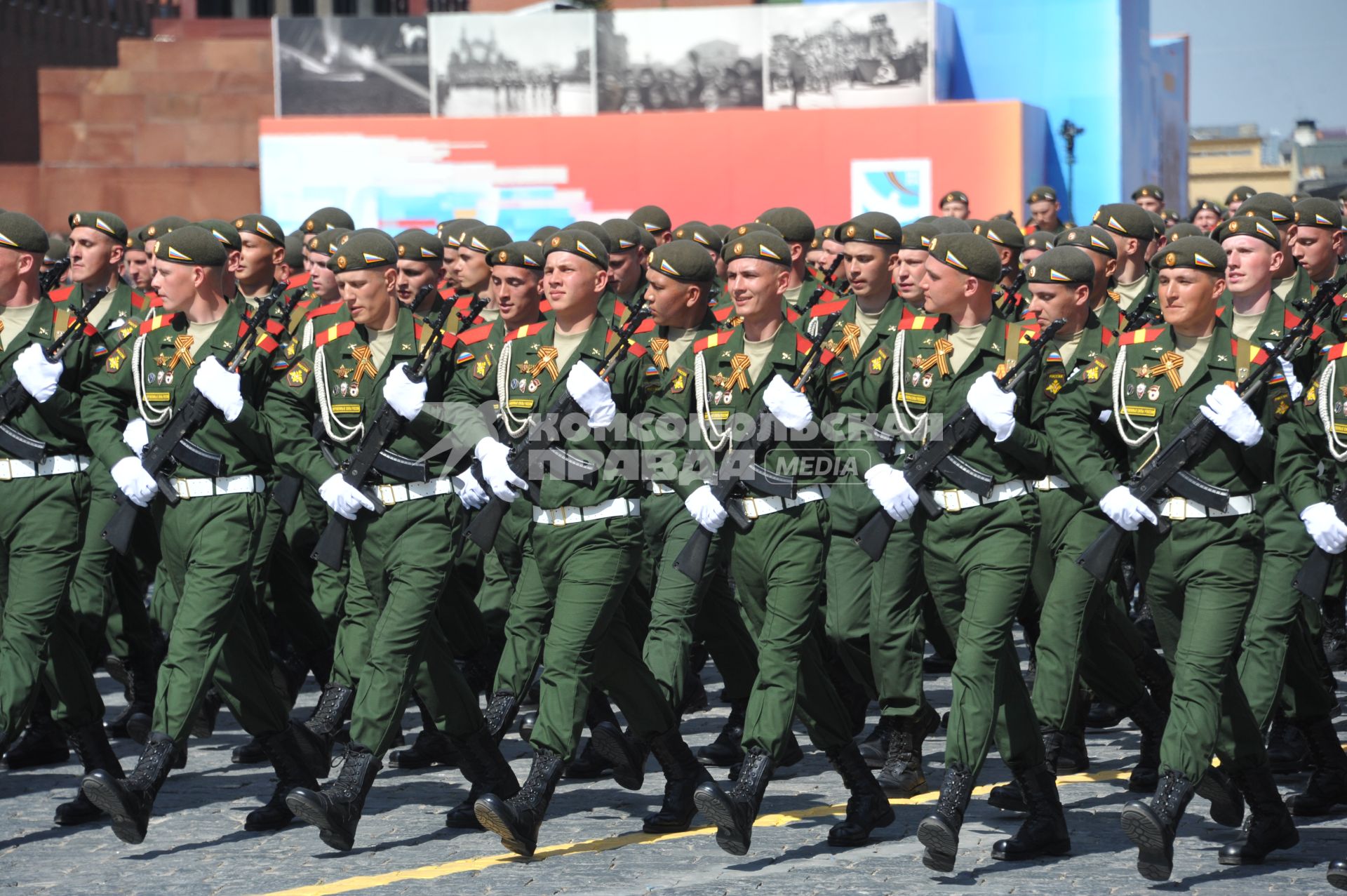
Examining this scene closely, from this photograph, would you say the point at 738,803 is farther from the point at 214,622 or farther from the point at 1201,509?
the point at 214,622

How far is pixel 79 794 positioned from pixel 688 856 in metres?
2.40

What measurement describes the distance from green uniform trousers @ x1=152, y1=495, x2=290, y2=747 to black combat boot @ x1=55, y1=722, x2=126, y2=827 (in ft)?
2.07

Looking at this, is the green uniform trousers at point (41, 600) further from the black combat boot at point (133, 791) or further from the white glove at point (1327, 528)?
the white glove at point (1327, 528)

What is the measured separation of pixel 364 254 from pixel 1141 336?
9.36 feet

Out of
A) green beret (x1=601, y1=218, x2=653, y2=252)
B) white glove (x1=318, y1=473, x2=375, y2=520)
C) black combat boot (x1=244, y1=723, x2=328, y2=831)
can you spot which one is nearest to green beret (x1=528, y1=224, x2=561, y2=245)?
green beret (x1=601, y1=218, x2=653, y2=252)

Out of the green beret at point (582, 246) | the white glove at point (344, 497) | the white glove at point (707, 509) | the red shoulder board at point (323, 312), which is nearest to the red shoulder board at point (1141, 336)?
the white glove at point (707, 509)

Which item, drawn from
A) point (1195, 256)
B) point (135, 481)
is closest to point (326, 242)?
point (135, 481)

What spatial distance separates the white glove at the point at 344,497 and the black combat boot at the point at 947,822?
2.24 meters

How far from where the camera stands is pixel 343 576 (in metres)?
8.59

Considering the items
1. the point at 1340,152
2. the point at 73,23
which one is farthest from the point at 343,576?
the point at 1340,152

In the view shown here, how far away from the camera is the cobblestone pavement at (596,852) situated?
20.6 feet

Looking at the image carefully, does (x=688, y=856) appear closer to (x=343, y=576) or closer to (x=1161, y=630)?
(x=1161, y=630)

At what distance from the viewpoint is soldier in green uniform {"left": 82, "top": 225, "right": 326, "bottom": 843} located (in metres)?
6.81

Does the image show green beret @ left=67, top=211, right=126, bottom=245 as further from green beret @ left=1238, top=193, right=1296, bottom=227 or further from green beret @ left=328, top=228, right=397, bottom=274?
green beret @ left=1238, top=193, right=1296, bottom=227
